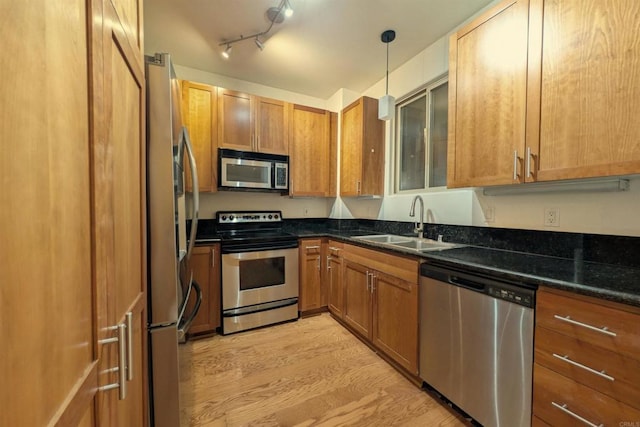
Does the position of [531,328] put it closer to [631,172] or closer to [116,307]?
[631,172]

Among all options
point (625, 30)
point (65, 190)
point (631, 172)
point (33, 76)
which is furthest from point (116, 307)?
point (625, 30)

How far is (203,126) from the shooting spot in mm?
2627

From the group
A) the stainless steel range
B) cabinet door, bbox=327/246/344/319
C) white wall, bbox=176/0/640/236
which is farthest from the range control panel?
cabinet door, bbox=327/246/344/319

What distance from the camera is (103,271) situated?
0.58 m

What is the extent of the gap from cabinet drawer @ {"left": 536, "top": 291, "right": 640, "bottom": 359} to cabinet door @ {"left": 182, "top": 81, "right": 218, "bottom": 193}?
2.71m

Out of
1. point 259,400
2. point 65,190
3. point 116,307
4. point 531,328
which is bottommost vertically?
point 259,400

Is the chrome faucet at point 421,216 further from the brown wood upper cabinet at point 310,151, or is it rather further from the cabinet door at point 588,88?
the brown wood upper cabinet at point 310,151

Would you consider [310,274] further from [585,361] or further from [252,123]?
[585,361]

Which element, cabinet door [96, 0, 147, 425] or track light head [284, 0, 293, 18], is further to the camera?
track light head [284, 0, 293, 18]

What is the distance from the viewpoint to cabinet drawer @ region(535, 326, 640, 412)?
35.3 inches

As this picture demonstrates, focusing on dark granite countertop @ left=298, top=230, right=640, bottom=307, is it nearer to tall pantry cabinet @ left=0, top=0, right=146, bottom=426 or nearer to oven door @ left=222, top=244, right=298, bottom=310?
oven door @ left=222, top=244, right=298, bottom=310

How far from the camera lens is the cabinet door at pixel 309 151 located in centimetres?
309

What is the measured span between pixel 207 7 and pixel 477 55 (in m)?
1.95

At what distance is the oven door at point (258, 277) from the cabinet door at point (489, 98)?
1.73 meters
